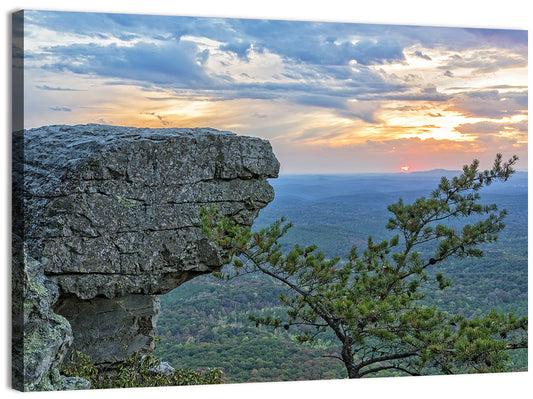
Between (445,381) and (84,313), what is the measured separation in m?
4.77

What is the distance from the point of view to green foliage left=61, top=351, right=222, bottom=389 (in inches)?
258

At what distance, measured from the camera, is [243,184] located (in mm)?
7543

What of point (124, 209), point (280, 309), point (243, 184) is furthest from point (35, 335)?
point (280, 309)

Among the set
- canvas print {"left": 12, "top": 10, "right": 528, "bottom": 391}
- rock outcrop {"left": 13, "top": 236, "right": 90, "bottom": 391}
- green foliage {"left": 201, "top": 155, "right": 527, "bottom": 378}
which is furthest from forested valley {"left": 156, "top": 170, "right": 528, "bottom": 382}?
rock outcrop {"left": 13, "top": 236, "right": 90, "bottom": 391}

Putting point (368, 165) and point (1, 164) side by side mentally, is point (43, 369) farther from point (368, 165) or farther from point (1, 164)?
point (368, 165)

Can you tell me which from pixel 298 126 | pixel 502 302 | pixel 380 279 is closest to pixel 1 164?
pixel 380 279

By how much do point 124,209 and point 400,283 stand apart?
12.5ft

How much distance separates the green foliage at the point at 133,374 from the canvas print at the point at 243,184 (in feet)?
0.10

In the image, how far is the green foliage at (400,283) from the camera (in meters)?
6.24

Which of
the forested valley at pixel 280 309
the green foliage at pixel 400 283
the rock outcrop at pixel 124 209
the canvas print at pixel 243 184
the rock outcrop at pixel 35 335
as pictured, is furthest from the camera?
the forested valley at pixel 280 309

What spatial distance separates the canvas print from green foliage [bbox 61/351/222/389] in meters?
0.03

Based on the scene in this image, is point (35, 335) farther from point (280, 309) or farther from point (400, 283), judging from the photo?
point (280, 309)

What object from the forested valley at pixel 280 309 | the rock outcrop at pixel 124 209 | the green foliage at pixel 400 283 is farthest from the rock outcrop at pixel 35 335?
the forested valley at pixel 280 309

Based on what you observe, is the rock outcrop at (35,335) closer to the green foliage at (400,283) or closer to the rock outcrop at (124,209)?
the rock outcrop at (124,209)
